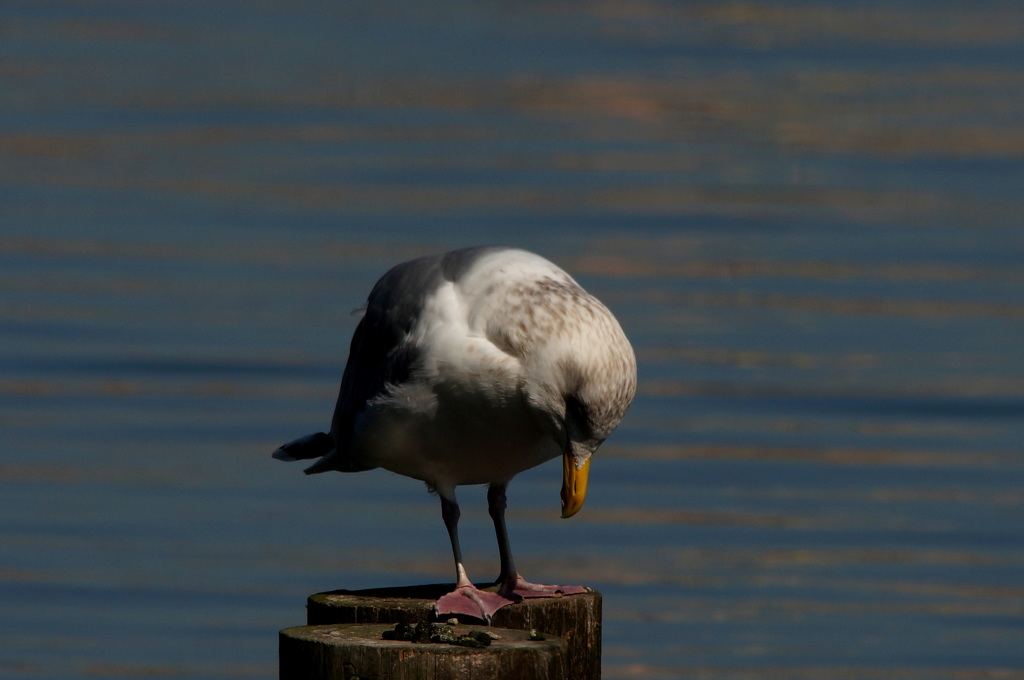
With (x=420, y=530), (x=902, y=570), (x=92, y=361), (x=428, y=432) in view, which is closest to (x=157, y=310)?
(x=92, y=361)

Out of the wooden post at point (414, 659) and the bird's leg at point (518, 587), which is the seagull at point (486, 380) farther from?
the wooden post at point (414, 659)

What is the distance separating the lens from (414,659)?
585cm

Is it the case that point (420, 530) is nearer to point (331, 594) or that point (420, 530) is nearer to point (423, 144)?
point (331, 594)

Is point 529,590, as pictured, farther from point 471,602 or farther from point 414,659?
point 414,659

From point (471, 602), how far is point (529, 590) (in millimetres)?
434

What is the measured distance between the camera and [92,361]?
1930 cm

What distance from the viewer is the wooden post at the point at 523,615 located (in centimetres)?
652

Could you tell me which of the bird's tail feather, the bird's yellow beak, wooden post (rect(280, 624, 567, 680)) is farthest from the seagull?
wooden post (rect(280, 624, 567, 680))

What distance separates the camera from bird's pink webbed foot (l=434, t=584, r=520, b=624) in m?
6.66

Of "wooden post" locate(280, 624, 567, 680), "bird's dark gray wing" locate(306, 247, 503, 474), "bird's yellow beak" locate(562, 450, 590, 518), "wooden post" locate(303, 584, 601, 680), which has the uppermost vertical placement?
"bird's dark gray wing" locate(306, 247, 503, 474)

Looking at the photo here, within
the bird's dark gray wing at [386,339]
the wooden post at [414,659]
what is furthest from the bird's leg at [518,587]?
the wooden post at [414,659]

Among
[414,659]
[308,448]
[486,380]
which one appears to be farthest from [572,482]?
[308,448]

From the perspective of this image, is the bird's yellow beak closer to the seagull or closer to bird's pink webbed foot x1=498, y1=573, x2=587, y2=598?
the seagull

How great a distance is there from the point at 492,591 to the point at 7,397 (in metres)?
11.8
